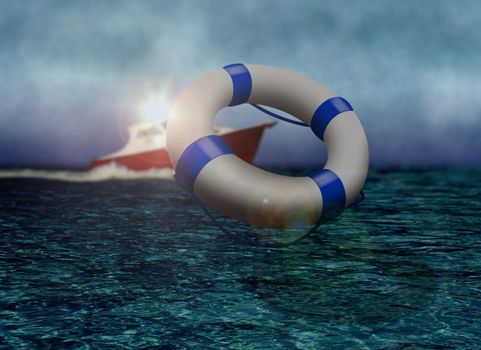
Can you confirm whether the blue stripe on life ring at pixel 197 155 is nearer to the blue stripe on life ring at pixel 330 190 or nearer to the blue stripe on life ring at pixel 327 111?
the blue stripe on life ring at pixel 330 190

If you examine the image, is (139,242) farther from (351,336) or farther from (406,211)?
(406,211)

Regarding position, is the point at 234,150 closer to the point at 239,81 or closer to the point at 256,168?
the point at 239,81

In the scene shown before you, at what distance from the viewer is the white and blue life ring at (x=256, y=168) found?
550cm

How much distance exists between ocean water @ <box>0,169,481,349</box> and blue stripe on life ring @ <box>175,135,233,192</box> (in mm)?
872

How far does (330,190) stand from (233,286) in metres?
1.25

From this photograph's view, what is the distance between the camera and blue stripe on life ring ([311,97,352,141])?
6.41 meters

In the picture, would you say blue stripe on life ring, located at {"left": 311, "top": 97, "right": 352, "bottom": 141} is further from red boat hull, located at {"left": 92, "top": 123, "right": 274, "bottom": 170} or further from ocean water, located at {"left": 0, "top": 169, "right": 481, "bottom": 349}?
red boat hull, located at {"left": 92, "top": 123, "right": 274, "bottom": 170}

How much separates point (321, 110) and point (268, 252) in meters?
1.58

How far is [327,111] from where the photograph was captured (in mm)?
6453

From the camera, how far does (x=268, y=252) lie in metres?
6.82

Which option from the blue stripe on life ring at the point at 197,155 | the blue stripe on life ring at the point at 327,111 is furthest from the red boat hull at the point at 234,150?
the blue stripe on life ring at the point at 197,155

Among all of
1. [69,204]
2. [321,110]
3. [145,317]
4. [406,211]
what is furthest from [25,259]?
[406,211]

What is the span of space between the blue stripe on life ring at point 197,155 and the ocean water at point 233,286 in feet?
2.86

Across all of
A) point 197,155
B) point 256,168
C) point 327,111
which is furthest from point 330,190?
point 197,155
